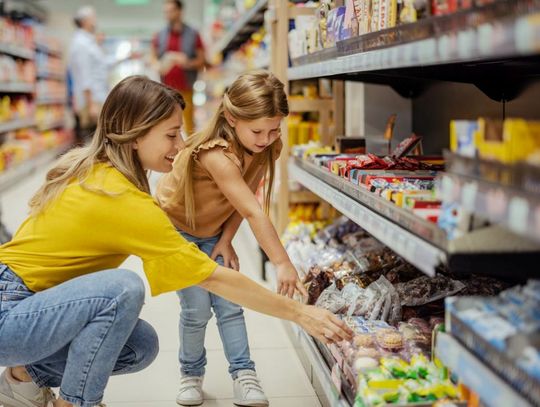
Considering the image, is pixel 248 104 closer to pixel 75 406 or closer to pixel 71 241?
pixel 71 241

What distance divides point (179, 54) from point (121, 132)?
16.9 ft

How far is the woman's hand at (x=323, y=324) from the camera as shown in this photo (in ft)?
6.25

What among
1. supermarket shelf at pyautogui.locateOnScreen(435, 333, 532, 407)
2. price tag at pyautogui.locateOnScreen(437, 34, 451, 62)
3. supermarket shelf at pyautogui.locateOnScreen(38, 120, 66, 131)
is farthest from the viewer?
supermarket shelf at pyautogui.locateOnScreen(38, 120, 66, 131)

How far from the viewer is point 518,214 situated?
1.10 meters

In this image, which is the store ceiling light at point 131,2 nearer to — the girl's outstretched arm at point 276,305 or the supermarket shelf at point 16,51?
the supermarket shelf at point 16,51

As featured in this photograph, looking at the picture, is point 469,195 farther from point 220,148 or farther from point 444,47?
point 220,148

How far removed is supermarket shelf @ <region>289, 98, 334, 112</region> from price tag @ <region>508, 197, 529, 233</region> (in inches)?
103

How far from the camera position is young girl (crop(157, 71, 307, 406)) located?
226 centimetres

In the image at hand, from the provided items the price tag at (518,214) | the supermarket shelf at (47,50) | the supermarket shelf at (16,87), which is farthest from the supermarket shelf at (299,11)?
the supermarket shelf at (47,50)

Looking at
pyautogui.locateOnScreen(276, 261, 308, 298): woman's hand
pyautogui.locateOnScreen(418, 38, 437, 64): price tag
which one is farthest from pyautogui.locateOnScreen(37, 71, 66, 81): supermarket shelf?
pyautogui.locateOnScreen(418, 38, 437, 64): price tag

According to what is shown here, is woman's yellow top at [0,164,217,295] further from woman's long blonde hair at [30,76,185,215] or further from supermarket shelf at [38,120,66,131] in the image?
supermarket shelf at [38,120,66,131]

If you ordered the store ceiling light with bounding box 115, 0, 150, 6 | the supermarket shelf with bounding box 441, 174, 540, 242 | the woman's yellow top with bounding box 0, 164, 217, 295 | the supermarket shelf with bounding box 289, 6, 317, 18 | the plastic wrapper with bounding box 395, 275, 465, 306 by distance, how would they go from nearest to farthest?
the supermarket shelf with bounding box 441, 174, 540, 242 < the woman's yellow top with bounding box 0, 164, 217, 295 < the plastic wrapper with bounding box 395, 275, 465, 306 < the supermarket shelf with bounding box 289, 6, 317, 18 < the store ceiling light with bounding box 115, 0, 150, 6

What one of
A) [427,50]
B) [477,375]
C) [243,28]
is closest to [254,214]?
[427,50]

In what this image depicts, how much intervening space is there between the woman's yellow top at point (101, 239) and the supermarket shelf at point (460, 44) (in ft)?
2.18
